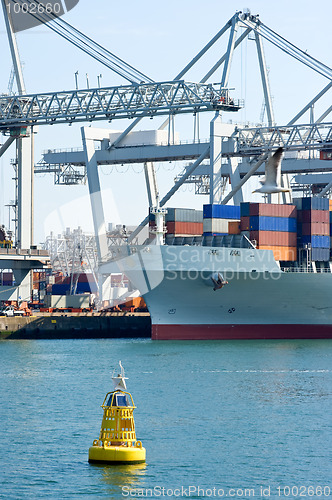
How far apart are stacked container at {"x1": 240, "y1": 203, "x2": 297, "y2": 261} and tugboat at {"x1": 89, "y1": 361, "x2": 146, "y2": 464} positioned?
32539mm

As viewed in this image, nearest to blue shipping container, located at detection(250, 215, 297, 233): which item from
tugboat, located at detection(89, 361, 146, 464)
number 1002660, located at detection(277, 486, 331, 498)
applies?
tugboat, located at detection(89, 361, 146, 464)

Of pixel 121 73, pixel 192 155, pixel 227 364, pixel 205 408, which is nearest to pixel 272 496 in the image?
pixel 205 408

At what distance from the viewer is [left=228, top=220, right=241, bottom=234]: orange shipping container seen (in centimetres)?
5666

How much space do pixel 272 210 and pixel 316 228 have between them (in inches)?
120

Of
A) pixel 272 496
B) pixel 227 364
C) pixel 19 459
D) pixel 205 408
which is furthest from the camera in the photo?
pixel 227 364

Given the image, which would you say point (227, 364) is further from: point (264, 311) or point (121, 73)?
point (121, 73)

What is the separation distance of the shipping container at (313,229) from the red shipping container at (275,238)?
1.70 ft

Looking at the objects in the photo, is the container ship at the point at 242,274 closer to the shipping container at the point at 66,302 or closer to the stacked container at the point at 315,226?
the stacked container at the point at 315,226

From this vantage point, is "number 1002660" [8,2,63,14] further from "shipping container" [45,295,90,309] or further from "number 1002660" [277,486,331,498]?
"number 1002660" [277,486,331,498]

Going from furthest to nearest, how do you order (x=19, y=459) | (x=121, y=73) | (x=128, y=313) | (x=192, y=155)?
(x=128, y=313)
(x=192, y=155)
(x=121, y=73)
(x=19, y=459)

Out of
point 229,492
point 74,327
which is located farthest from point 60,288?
point 229,492

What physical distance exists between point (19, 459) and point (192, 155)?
47.1 metres

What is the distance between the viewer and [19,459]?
2447 cm

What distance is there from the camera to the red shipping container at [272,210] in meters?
55.3
